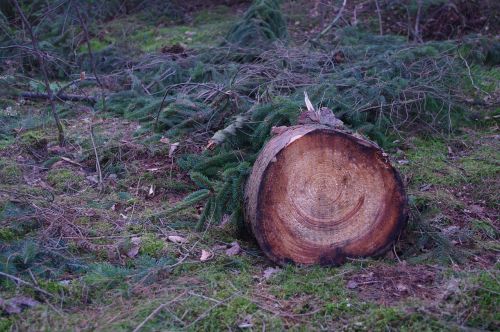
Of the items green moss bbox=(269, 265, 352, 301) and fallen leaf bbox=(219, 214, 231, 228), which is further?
fallen leaf bbox=(219, 214, 231, 228)

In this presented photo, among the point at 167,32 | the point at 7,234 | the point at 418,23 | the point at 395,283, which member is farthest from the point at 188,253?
the point at 167,32

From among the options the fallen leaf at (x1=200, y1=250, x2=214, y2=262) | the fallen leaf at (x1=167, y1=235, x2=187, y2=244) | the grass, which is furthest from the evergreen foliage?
the fallen leaf at (x1=200, y1=250, x2=214, y2=262)

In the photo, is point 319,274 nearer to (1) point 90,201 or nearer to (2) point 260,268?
(2) point 260,268

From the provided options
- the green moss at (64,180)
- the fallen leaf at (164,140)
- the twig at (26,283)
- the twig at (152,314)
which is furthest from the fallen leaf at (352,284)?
the fallen leaf at (164,140)

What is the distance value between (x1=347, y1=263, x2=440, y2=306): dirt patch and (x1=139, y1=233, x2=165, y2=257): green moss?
3.90ft

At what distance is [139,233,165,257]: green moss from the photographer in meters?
3.91

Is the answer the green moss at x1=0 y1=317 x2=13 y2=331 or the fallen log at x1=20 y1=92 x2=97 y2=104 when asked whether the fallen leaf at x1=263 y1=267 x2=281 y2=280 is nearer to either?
the green moss at x1=0 y1=317 x2=13 y2=331

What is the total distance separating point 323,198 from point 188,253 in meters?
0.90


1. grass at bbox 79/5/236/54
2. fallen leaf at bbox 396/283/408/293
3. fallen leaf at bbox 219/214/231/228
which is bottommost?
grass at bbox 79/5/236/54

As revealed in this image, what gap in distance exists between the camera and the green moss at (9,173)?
16.3 feet

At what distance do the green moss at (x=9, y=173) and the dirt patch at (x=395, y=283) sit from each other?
2872 millimetres

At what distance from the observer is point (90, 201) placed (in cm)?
470

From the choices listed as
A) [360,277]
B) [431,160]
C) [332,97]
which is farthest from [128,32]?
[360,277]

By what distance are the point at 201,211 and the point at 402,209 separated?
1.47 m
